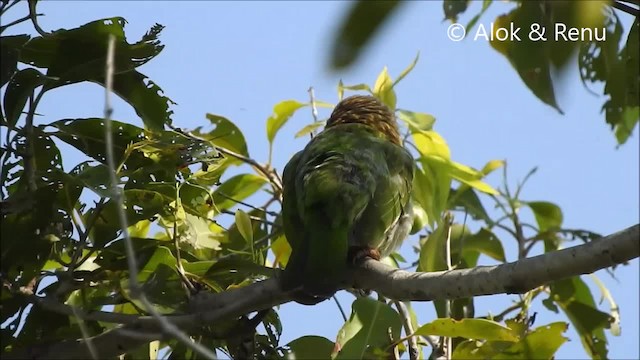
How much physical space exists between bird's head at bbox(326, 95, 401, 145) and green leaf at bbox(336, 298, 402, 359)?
1.97 meters

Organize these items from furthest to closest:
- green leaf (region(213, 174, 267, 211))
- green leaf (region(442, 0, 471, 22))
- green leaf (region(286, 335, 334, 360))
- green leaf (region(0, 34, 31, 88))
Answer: green leaf (region(213, 174, 267, 211)) → green leaf (region(286, 335, 334, 360)) → green leaf (region(0, 34, 31, 88)) → green leaf (region(442, 0, 471, 22))

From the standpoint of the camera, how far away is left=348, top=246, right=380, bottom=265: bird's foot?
369 cm

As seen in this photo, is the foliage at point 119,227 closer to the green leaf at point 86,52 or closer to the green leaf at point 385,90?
the green leaf at point 86,52

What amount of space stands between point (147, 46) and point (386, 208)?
1.43 m

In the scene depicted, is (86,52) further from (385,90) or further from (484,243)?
(484,243)

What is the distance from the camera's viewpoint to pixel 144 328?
2.92 metres

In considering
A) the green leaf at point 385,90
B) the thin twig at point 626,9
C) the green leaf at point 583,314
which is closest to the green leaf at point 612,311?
the green leaf at point 583,314

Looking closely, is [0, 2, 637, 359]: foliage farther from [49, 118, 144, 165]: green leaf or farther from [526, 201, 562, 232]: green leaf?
[526, 201, 562, 232]: green leaf

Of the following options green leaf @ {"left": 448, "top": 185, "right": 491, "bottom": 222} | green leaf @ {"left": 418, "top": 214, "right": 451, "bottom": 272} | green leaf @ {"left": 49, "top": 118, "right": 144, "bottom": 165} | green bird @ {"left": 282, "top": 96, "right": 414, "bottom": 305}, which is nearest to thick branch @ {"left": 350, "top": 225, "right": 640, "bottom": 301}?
green bird @ {"left": 282, "top": 96, "right": 414, "bottom": 305}

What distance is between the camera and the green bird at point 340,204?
3.64 metres

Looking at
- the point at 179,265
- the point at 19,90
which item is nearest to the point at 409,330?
the point at 179,265

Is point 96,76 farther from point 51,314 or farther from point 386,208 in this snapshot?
point 386,208

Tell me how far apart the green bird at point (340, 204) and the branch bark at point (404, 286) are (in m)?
0.18

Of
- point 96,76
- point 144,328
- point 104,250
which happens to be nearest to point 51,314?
point 104,250
